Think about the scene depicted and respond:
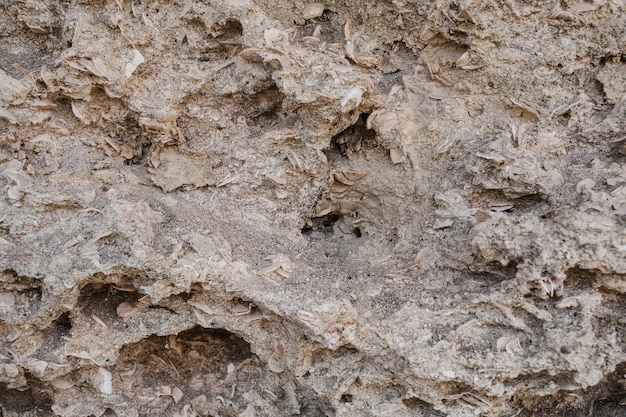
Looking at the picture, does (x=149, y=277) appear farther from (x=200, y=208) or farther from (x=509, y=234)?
(x=509, y=234)

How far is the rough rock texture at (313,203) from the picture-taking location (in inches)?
52.1

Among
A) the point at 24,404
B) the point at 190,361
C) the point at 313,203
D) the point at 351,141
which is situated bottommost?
the point at 24,404

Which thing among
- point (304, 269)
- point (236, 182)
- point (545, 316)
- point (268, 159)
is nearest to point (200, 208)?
point (236, 182)

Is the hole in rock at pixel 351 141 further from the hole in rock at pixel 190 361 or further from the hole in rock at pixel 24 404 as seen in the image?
the hole in rock at pixel 24 404

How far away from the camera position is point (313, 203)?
161 cm

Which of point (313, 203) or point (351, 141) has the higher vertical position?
point (351, 141)

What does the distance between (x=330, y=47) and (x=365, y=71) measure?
122 mm

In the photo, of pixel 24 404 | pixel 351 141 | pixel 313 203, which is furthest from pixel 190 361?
pixel 351 141

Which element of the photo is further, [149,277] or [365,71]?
[365,71]

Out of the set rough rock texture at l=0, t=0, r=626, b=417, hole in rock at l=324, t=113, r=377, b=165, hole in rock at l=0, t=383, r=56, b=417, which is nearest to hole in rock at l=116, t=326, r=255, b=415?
rough rock texture at l=0, t=0, r=626, b=417

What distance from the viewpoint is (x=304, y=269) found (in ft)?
4.92

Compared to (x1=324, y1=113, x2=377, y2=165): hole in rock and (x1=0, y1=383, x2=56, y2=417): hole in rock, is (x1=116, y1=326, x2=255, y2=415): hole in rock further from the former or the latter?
(x1=324, y1=113, x2=377, y2=165): hole in rock

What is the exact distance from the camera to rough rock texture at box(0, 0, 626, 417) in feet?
4.34

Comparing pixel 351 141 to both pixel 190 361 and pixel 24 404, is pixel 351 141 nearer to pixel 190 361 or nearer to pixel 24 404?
pixel 190 361
